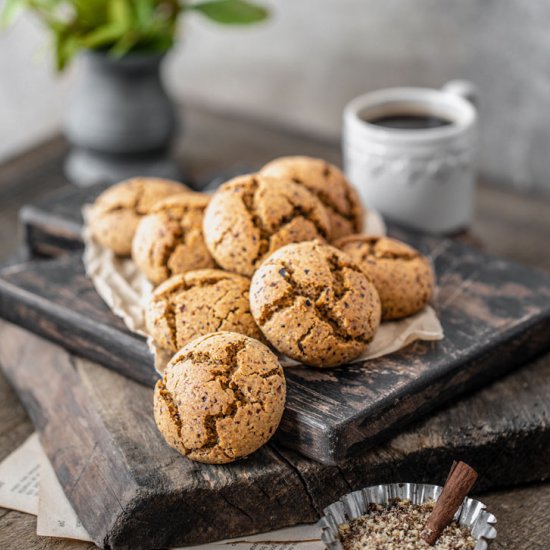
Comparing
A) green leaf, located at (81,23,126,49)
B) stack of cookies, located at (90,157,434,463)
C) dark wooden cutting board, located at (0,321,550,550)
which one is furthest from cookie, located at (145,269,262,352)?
green leaf, located at (81,23,126,49)

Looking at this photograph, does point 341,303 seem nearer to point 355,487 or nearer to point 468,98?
point 355,487

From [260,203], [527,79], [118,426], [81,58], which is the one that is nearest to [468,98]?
[527,79]

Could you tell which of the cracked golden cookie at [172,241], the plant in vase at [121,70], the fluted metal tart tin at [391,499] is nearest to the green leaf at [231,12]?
the plant in vase at [121,70]

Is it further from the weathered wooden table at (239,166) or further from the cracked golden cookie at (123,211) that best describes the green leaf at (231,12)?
the cracked golden cookie at (123,211)

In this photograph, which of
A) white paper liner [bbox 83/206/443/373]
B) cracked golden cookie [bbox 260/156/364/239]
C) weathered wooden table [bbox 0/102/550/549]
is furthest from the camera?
cracked golden cookie [bbox 260/156/364/239]

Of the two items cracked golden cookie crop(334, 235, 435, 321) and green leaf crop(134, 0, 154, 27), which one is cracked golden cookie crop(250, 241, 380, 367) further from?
green leaf crop(134, 0, 154, 27)
